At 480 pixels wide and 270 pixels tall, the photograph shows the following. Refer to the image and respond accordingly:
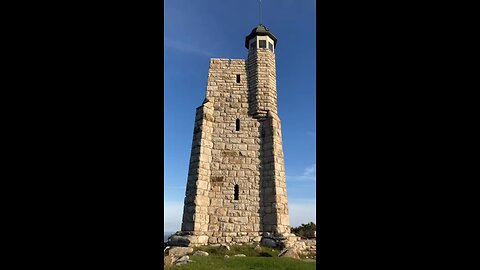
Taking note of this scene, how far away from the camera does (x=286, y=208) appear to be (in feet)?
40.3

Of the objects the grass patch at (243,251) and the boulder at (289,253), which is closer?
the boulder at (289,253)

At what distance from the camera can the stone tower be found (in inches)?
466

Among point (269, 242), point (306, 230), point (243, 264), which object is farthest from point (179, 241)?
point (306, 230)

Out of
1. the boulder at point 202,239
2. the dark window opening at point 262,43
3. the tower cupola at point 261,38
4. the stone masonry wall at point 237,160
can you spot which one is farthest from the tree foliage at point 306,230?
the dark window opening at point 262,43

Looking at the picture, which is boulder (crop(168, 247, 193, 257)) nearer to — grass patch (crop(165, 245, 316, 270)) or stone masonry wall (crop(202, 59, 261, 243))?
grass patch (crop(165, 245, 316, 270))

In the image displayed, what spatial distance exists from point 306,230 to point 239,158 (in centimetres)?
750

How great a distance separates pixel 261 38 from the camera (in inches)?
572

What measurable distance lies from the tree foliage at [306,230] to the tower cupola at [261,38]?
1032cm

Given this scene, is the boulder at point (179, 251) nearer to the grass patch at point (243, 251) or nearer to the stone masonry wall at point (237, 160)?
the grass patch at point (243, 251)

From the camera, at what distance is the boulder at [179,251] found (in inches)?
406

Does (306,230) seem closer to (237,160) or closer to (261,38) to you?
(237,160)
